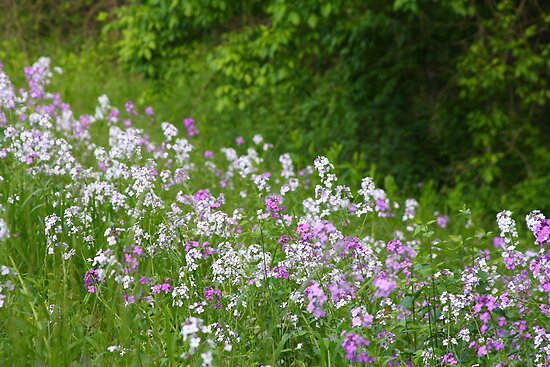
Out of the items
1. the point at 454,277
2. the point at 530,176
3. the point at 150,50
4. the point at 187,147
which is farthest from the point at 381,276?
the point at 530,176

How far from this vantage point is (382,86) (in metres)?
10.2

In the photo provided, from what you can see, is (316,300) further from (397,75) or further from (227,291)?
(397,75)

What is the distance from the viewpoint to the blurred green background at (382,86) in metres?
8.64

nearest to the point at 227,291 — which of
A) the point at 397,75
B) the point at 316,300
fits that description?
the point at 316,300

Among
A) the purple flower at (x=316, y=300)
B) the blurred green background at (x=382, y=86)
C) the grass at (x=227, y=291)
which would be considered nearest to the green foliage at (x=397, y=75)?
the blurred green background at (x=382, y=86)

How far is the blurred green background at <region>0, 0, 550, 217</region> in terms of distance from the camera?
864 cm

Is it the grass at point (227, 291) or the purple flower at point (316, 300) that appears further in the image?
the grass at point (227, 291)

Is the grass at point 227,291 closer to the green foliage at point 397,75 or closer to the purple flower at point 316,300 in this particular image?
the purple flower at point 316,300

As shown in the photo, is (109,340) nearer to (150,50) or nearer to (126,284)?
(126,284)

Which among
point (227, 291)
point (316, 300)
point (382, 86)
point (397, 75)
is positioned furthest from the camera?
point (382, 86)

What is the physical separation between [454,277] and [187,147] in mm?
1660

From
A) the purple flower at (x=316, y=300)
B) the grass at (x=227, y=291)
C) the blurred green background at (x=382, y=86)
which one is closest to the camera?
the purple flower at (x=316, y=300)

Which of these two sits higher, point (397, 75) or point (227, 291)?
point (397, 75)

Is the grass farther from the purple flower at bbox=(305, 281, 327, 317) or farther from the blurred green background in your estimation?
the blurred green background
